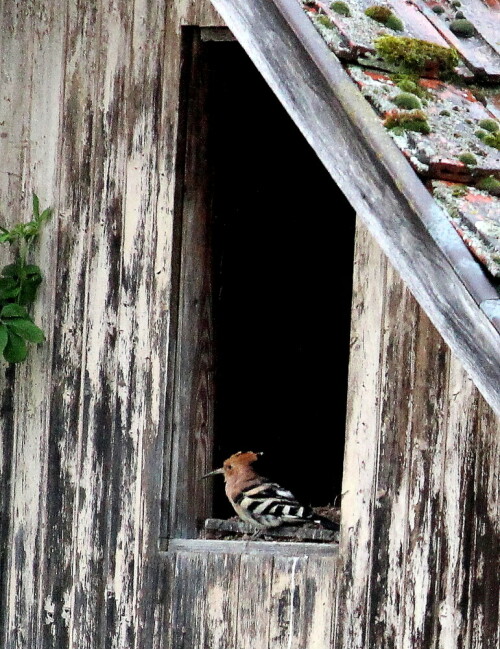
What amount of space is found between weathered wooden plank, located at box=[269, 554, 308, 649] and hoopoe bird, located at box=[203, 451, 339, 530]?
25 cm

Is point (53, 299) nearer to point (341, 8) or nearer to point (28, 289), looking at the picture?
point (28, 289)

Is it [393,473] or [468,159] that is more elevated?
[468,159]

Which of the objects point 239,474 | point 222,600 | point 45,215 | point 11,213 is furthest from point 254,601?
point 11,213

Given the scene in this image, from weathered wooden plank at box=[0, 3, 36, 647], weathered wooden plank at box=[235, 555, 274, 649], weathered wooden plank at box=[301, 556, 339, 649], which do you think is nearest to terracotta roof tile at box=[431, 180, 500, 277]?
weathered wooden plank at box=[301, 556, 339, 649]

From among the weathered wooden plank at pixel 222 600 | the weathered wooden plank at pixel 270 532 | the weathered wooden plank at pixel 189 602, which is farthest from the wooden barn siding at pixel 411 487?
the weathered wooden plank at pixel 189 602

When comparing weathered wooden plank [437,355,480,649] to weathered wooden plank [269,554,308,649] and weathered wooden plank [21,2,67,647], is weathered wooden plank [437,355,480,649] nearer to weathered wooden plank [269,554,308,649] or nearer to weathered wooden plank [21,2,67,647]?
weathered wooden plank [269,554,308,649]

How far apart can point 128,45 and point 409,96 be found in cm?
224

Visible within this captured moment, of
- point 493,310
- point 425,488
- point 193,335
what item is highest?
point 193,335

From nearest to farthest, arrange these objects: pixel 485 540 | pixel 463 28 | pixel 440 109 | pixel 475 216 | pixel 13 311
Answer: pixel 475 216
pixel 440 109
pixel 463 28
pixel 485 540
pixel 13 311

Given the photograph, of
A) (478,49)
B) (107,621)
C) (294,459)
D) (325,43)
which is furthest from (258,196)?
(325,43)

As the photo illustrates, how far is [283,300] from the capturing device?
886 centimetres

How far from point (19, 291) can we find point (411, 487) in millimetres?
1835

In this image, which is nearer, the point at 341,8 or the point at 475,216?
the point at 475,216

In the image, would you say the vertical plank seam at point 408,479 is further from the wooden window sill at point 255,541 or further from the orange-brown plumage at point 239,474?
the orange-brown plumage at point 239,474
